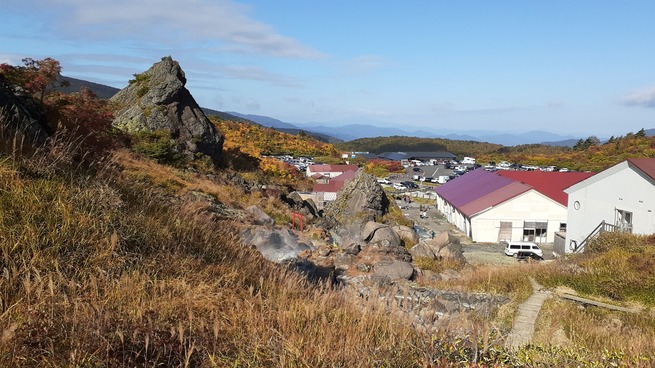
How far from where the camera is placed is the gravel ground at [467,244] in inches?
1099

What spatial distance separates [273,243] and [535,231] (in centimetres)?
2890

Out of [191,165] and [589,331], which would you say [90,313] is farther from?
[191,165]

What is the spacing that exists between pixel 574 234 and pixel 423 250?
1430 cm

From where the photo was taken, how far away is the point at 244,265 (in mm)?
5703

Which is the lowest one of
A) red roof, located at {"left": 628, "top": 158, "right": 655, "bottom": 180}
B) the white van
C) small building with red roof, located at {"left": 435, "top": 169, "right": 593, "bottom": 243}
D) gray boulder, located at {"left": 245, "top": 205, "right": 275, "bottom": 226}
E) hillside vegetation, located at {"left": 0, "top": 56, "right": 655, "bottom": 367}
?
the white van

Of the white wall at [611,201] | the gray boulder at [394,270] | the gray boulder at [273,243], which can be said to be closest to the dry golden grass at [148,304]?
the gray boulder at [273,243]

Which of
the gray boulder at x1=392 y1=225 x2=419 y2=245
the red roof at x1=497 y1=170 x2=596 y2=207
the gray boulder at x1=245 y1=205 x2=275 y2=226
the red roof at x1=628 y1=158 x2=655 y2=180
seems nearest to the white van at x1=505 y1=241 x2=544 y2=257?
the red roof at x1=497 y1=170 x2=596 y2=207

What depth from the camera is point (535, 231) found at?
36.5 meters

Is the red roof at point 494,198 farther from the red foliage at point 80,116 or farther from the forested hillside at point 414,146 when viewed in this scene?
the forested hillside at point 414,146

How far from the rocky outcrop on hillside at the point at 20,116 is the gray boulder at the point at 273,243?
6.21m

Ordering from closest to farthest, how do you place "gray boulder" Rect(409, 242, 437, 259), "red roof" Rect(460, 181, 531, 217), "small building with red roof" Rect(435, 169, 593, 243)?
"gray boulder" Rect(409, 242, 437, 259), "small building with red roof" Rect(435, 169, 593, 243), "red roof" Rect(460, 181, 531, 217)

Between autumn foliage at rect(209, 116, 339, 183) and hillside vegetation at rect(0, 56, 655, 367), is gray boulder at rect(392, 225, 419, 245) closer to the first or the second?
hillside vegetation at rect(0, 56, 655, 367)

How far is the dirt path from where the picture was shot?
308 inches

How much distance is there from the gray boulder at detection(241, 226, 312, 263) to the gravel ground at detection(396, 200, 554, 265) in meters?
13.0
